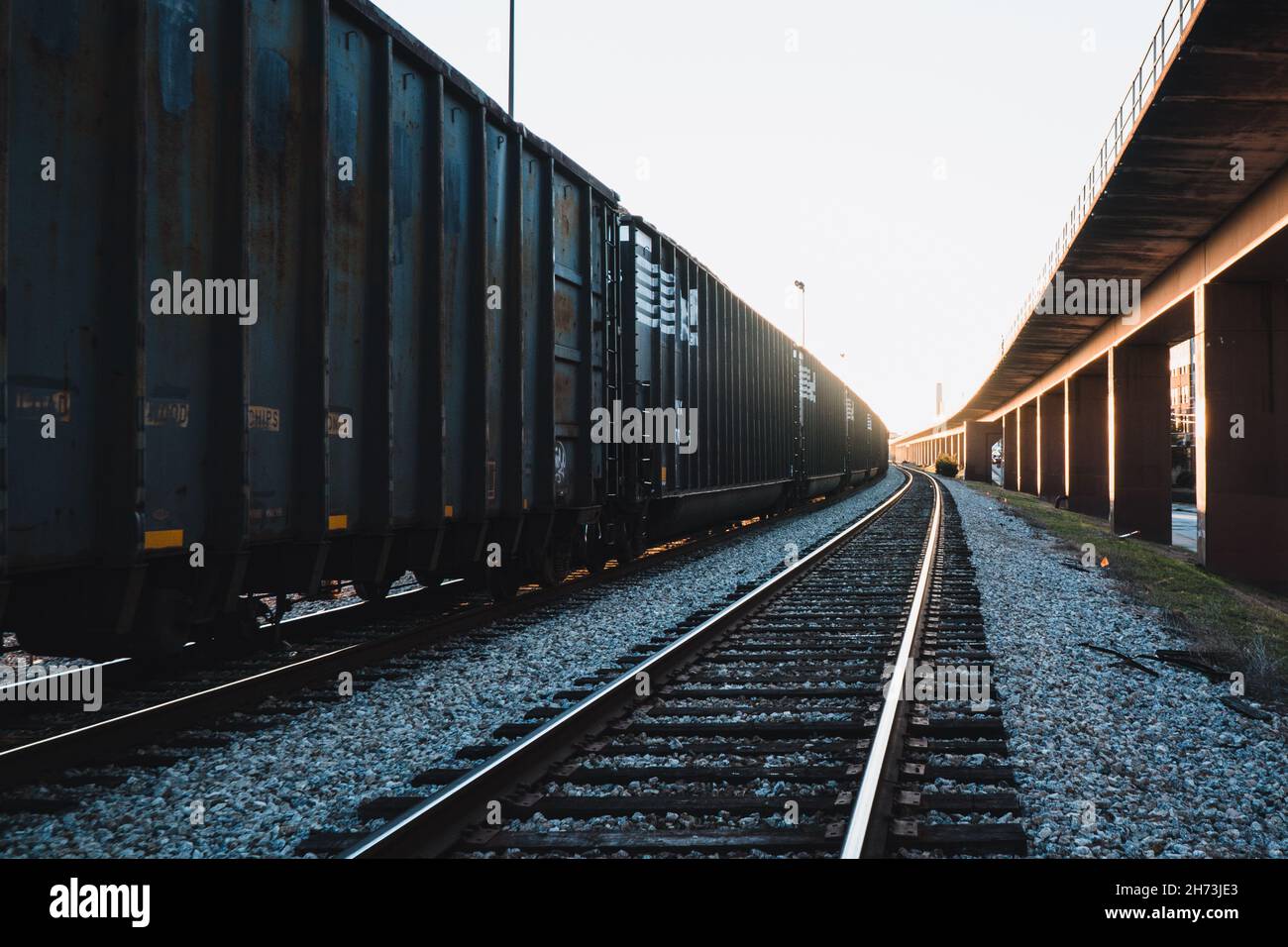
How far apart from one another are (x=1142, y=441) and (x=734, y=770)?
24.5 m

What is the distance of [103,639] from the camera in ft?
16.2

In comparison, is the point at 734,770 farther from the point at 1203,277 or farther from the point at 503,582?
the point at 1203,277

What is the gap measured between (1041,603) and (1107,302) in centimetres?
1603

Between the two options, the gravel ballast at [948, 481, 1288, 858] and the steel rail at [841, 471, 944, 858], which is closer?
the steel rail at [841, 471, 944, 858]

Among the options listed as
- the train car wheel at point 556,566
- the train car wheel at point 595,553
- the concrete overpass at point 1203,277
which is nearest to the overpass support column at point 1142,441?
the concrete overpass at point 1203,277

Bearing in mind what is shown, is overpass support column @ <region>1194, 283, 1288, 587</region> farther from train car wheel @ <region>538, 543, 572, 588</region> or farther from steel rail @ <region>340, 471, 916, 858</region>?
steel rail @ <region>340, 471, 916, 858</region>

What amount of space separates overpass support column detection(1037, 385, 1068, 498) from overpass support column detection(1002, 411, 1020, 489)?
9.27m

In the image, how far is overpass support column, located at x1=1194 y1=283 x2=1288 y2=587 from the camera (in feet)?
51.2
